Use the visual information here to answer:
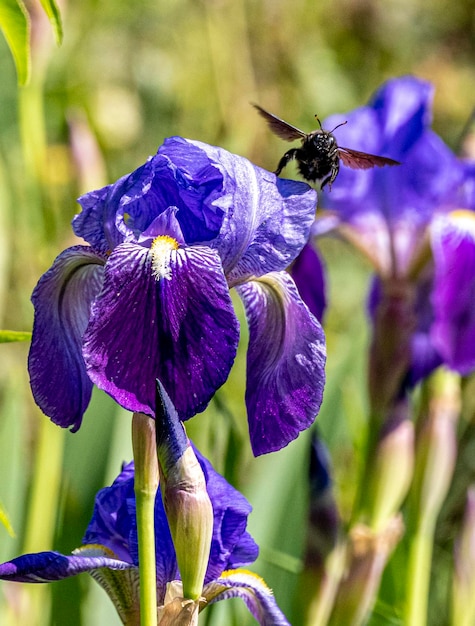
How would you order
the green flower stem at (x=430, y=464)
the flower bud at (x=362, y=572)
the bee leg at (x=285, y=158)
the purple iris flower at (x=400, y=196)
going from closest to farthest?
the bee leg at (x=285, y=158) < the flower bud at (x=362, y=572) < the green flower stem at (x=430, y=464) < the purple iris flower at (x=400, y=196)

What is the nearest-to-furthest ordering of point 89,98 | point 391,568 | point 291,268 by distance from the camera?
point 291,268 → point 391,568 → point 89,98

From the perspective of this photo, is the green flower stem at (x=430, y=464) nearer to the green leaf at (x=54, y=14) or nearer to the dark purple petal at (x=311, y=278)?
the dark purple petal at (x=311, y=278)

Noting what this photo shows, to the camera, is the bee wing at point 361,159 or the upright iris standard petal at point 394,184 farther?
the upright iris standard petal at point 394,184

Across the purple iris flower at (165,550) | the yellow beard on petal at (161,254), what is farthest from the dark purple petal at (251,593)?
the yellow beard on petal at (161,254)

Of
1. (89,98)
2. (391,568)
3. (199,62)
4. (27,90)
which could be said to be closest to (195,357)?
(391,568)

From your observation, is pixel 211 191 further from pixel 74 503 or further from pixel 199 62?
pixel 199 62
